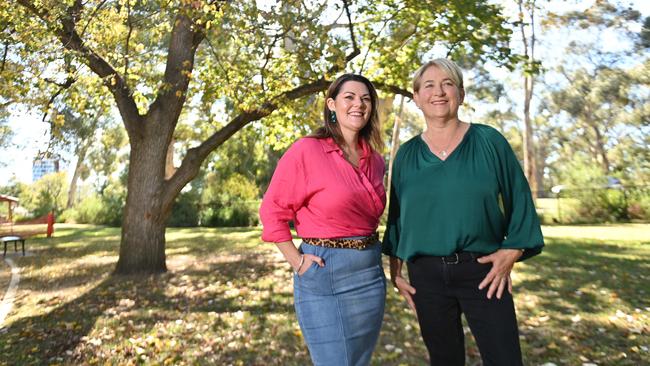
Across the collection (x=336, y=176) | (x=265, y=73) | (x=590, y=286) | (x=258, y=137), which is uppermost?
(x=265, y=73)

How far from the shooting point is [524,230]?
2549 mm

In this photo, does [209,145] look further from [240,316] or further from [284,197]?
[284,197]

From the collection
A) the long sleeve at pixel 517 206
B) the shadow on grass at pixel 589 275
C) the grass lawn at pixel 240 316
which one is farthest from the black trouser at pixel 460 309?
the shadow on grass at pixel 589 275

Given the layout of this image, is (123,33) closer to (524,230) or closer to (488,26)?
(488,26)

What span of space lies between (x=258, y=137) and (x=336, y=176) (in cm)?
1311

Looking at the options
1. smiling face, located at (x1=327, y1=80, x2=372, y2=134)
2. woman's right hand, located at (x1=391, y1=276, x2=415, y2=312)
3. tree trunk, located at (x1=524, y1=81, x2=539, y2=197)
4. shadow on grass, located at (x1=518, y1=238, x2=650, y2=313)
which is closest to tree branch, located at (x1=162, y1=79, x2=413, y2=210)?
shadow on grass, located at (x1=518, y1=238, x2=650, y2=313)

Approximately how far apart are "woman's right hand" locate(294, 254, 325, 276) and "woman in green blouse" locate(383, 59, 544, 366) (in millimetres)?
484

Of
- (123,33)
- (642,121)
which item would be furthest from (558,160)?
(123,33)

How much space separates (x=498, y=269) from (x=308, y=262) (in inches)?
38.2

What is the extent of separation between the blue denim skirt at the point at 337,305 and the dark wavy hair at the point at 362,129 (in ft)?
2.12

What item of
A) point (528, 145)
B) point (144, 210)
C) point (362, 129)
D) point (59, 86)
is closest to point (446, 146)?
point (362, 129)

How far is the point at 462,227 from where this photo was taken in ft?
8.30

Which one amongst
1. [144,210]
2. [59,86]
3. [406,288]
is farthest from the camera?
[144,210]

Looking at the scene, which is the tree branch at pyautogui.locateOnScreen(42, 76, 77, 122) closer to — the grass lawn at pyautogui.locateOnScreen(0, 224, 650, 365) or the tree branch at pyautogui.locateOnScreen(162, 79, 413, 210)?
Result: the tree branch at pyautogui.locateOnScreen(162, 79, 413, 210)
